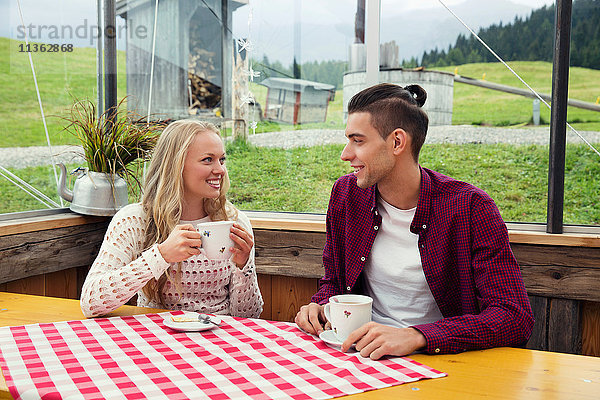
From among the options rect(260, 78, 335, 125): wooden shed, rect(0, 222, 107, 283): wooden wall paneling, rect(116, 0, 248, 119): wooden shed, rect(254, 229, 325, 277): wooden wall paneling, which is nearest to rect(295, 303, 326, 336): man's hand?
rect(254, 229, 325, 277): wooden wall paneling

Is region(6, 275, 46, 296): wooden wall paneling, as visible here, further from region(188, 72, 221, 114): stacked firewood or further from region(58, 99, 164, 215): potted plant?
region(188, 72, 221, 114): stacked firewood

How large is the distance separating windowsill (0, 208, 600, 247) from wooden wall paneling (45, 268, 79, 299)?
0.76ft

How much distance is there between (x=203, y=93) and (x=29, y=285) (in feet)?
4.12

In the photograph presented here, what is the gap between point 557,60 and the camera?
2.29m

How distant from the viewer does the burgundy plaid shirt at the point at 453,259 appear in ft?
4.50

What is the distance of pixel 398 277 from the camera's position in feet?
5.62

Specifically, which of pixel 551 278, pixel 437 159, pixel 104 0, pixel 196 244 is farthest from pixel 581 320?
pixel 104 0

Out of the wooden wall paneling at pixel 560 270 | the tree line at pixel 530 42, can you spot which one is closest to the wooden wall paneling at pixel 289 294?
the wooden wall paneling at pixel 560 270

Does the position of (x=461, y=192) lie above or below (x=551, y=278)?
above

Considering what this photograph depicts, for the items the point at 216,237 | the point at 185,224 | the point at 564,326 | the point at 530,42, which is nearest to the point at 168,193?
the point at 185,224

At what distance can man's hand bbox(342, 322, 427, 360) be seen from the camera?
1.25 m

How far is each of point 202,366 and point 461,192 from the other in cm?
88

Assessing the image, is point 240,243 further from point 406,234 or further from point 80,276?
point 80,276

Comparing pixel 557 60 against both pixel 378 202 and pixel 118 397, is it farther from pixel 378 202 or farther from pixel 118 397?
pixel 118 397
